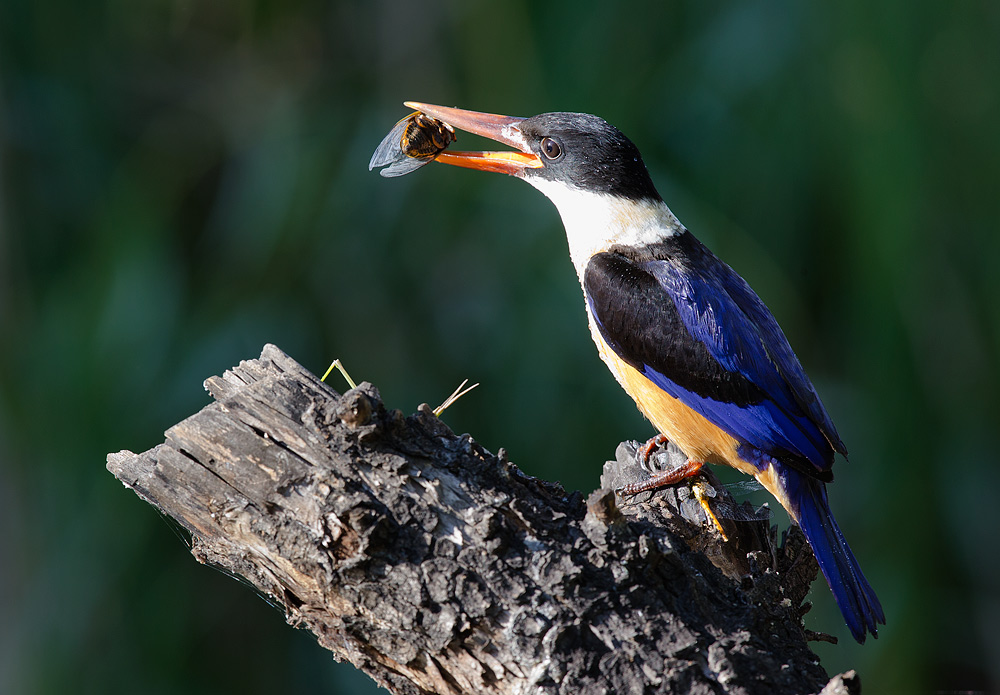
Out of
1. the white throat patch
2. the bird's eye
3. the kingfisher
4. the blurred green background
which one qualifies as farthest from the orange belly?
the blurred green background

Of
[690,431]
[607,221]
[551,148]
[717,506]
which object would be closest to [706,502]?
[717,506]

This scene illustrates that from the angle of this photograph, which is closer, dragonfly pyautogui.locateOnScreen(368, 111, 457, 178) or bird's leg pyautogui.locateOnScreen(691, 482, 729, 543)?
bird's leg pyautogui.locateOnScreen(691, 482, 729, 543)

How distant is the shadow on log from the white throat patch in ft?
3.90

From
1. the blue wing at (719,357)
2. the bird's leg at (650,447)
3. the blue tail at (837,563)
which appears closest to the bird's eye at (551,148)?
the blue wing at (719,357)

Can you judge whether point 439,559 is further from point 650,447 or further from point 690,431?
point 650,447

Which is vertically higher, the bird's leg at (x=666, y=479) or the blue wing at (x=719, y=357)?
the blue wing at (x=719, y=357)

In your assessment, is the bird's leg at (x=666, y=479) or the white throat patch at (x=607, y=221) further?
the white throat patch at (x=607, y=221)

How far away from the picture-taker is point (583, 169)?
2.72 meters

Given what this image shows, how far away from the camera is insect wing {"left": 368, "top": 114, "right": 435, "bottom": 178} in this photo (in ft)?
9.22

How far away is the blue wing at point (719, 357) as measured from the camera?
2367mm

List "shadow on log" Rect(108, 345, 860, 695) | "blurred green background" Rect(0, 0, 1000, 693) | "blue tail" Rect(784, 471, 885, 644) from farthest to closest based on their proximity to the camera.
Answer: "blurred green background" Rect(0, 0, 1000, 693), "blue tail" Rect(784, 471, 885, 644), "shadow on log" Rect(108, 345, 860, 695)

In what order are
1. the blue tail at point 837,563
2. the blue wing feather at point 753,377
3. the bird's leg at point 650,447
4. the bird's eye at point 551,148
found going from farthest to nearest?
the bird's eye at point 551,148 < the bird's leg at point 650,447 < the blue wing feather at point 753,377 < the blue tail at point 837,563

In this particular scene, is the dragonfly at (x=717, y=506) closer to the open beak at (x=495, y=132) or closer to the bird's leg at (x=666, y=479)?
the bird's leg at (x=666, y=479)

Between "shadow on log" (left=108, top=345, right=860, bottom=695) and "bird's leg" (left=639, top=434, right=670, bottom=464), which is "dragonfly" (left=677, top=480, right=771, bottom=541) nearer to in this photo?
"bird's leg" (left=639, top=434, right=670, bottom=464)
